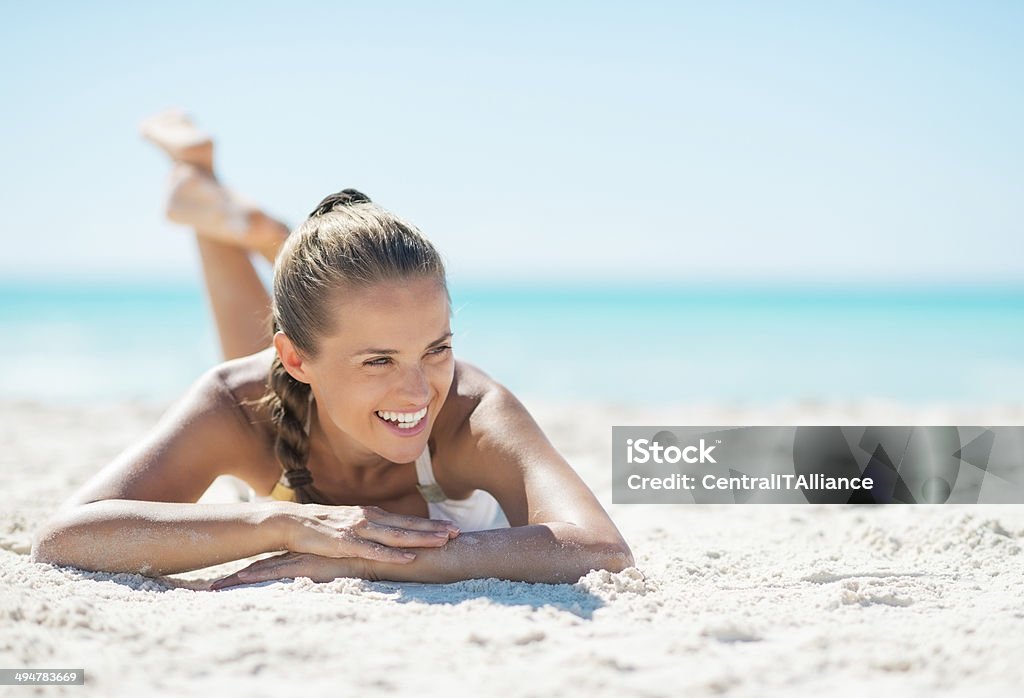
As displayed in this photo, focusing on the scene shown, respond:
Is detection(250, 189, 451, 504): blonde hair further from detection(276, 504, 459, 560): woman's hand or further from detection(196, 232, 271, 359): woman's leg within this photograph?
detection(196, 232, 271, 359): woman's leg

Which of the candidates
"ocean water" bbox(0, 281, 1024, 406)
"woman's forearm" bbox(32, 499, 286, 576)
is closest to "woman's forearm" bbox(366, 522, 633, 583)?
"woman's forearm" bbox(32, 499, 286, 576)

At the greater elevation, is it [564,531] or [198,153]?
[198,153]

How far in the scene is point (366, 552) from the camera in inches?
95.2

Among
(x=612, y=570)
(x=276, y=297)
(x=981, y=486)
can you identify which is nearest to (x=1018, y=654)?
(x=612, y=570)

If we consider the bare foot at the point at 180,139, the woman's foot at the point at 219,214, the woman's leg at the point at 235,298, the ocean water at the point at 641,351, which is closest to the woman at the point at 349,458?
the woman's leg at the point at 235,298

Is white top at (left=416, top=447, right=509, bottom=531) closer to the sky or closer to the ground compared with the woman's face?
closer to the ground

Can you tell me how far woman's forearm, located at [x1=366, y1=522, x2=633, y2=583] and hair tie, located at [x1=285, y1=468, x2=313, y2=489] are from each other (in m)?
0.66

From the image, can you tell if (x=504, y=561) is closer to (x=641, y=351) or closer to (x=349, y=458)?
(x=349, y=458)

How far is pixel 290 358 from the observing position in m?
2.78

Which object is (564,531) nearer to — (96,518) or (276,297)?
(276,297)

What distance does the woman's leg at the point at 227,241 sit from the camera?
4202 millimetres

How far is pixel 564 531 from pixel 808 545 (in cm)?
122

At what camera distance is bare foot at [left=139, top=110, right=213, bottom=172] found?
15.5 feet

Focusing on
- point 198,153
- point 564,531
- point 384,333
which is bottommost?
point 564,531
